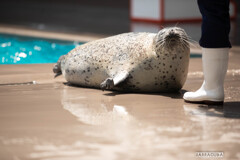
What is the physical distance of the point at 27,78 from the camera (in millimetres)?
5125

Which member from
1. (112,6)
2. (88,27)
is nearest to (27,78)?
(88,27)

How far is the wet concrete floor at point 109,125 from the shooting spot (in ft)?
9.38

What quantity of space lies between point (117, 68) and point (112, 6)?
11612 mm

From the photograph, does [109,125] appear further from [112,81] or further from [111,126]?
[112,81]

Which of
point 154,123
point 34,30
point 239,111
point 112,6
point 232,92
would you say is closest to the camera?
point 154,123

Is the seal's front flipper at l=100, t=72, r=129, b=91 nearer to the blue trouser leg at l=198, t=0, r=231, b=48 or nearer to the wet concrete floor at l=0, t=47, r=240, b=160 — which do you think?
the wet concrete floor at l=0, t=47, r=240, b=160

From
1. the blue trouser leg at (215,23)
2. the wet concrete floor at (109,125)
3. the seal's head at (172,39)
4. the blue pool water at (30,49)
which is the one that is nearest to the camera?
the wet concrete floor at (109,125)

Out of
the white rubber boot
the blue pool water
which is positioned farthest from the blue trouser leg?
the blue pool water

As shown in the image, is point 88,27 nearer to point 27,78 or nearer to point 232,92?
point 27,78

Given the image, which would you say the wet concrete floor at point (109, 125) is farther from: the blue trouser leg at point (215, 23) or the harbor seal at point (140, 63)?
the blue trouser leg at point (215, 23)

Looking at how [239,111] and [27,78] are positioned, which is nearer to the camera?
[239,111]

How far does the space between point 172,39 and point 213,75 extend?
1.76 ft

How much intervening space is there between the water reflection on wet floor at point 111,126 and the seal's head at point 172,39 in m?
0.42

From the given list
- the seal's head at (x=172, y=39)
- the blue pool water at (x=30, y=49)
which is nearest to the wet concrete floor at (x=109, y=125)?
the seal's head at (x=172, y=39)
